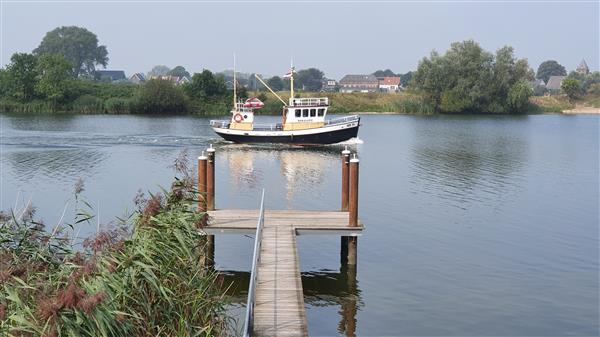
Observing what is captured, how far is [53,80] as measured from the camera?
8081 cm

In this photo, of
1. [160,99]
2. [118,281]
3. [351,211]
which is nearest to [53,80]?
[160,99]

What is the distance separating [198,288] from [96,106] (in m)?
73.7

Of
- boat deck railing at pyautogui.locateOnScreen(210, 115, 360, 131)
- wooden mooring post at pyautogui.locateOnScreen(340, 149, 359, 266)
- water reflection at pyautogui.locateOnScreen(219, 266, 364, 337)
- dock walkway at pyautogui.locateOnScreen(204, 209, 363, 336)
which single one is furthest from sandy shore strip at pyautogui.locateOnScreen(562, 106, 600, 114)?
water reflection at pyautogui.locateOnScreen(219, 266, 364, 337)

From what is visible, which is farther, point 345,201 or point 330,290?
point 345,201

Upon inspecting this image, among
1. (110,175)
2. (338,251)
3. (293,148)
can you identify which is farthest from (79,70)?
(338,251)

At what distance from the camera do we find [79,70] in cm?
17850

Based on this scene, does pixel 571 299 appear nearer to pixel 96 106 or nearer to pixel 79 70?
pixel 96 106

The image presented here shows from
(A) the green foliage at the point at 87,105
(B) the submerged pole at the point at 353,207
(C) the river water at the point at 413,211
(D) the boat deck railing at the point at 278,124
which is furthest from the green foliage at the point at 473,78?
(B) the submerged pole at the point at 353,207

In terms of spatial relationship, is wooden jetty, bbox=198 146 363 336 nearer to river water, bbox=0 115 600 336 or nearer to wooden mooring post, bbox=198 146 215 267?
wooden mooring post, bbox=198 146 215 267

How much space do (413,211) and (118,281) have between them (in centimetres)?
1547

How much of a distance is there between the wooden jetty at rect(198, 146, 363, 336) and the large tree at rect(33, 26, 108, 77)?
544ft

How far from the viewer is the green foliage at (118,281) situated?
6785mm

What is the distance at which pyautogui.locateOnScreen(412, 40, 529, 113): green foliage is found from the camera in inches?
3305

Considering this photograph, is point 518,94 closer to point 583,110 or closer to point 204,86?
point 583,110
